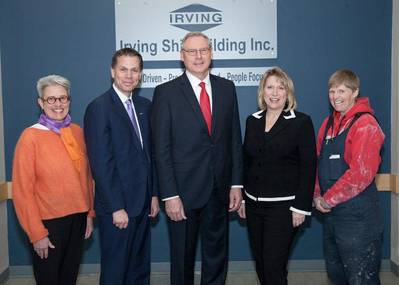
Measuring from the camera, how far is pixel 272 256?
2.39m

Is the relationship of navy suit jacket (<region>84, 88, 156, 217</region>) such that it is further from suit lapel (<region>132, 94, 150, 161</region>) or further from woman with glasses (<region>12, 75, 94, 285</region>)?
woman with glasses (<region>12, 75, 94, 285</region>)

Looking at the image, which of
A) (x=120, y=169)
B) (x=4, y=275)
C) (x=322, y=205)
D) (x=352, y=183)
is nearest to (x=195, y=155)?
(x=120, y=169)

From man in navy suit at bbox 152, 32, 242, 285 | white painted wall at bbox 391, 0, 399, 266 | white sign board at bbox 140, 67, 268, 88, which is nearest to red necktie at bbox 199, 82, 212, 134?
man in navy suit at bbox 152, 32, 242, 285

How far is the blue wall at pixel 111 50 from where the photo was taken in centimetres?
349

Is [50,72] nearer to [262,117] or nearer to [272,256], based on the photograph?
[262,117]

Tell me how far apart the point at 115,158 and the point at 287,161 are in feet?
3.23

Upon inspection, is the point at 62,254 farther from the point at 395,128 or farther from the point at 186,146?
the point at 395,128

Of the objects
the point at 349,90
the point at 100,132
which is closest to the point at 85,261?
the point at 100,132

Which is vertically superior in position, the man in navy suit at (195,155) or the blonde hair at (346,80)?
the blonde hair at (346,80)

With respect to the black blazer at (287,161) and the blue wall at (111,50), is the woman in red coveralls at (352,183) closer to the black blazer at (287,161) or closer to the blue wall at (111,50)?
the black blazer at (287,161)

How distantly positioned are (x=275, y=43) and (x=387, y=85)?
1024 mm

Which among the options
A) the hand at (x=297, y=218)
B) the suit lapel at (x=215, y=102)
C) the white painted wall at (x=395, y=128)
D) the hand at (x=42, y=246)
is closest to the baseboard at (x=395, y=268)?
the white painted wall at (x=395, y=128)

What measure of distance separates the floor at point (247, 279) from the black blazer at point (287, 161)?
54.8 inches

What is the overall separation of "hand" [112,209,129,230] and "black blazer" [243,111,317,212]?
0.75 metres
